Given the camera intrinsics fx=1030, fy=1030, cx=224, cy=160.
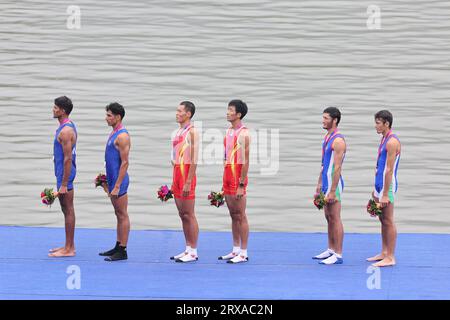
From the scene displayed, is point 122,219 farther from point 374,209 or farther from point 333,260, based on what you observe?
point 374,209

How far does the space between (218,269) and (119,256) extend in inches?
47.0

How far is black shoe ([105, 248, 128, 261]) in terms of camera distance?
458 inches

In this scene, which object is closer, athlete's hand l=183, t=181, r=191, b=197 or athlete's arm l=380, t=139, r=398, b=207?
athlete's arm l=380, t=139, r=398, b=207

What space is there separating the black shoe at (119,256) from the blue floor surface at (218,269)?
80mm

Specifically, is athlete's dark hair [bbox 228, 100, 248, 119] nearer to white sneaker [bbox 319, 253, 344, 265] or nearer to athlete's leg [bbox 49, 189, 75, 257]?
white sneaker [bbox 319, 253, 344, 265]

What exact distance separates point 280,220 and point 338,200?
280 cm

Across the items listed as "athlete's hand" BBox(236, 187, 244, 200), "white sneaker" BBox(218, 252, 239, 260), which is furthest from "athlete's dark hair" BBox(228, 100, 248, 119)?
"white sneaker" BBox(218, 252, 239, 260)

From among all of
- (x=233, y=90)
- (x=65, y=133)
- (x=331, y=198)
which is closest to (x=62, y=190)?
(x=65, y=133)

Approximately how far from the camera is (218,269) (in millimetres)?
11305

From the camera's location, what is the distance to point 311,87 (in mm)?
19453

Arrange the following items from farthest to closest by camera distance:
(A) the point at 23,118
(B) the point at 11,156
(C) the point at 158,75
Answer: (C) the point at 158,75
(A) the point at 23,118
(B) the point at 11,156

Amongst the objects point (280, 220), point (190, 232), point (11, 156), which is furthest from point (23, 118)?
point (190, 232)

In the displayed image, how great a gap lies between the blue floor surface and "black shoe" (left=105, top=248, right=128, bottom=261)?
8cm
